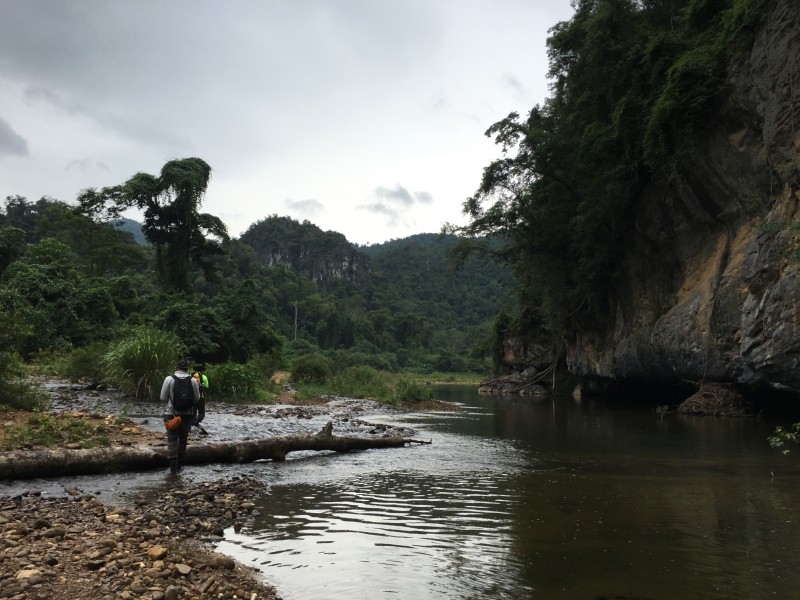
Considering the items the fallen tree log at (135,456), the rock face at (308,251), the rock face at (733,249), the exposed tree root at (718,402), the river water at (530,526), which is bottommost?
the river water at (530,526)

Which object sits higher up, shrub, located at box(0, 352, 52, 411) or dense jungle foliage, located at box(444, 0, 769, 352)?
dense jungle foliage, located at box(444, 0, 769, 352)

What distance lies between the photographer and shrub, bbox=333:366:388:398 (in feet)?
100

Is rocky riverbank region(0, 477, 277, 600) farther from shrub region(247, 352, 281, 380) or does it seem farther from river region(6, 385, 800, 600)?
shrub region(247, 352, 281, 380)

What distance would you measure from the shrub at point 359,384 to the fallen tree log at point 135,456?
58.6 ft

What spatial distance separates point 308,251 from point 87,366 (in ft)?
313

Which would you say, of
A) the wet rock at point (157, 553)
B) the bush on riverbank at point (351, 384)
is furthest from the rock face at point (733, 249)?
the wet rock at point (157, 553)

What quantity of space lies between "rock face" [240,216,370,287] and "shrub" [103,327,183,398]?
3728 inches

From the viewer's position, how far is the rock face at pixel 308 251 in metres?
111

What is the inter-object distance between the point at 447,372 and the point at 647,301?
5758 cm

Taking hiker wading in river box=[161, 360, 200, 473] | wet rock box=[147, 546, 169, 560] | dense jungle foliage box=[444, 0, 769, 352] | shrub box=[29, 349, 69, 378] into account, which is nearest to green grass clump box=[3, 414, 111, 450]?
hiker wading in river box=[161, 360, 200, 473]

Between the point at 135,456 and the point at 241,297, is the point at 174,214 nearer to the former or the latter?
the point at 241,297

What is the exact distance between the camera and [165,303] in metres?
35.4

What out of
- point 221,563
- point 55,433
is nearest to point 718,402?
point 221,563

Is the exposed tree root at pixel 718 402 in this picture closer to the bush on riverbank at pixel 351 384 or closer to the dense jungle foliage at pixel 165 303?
the bush on riverbank at pixel 351 384
